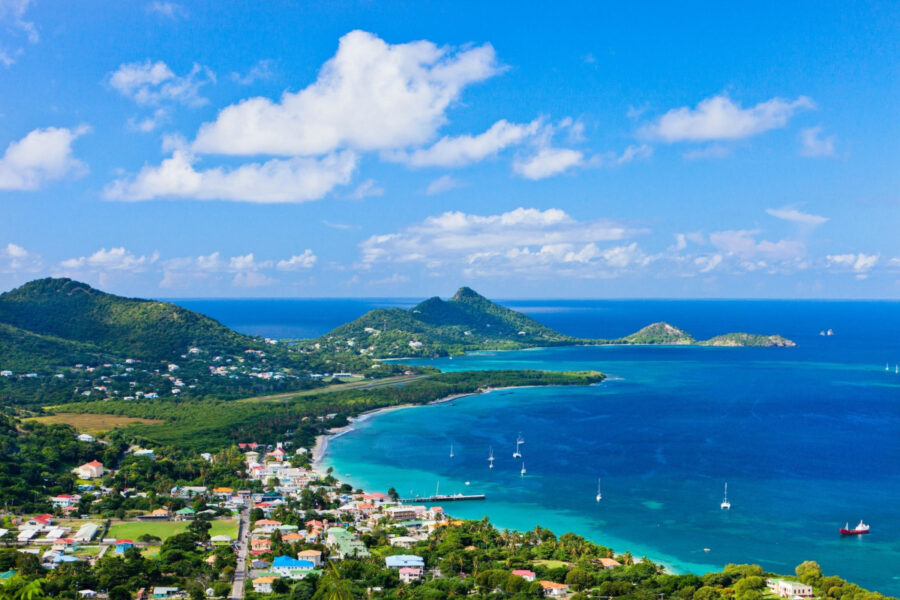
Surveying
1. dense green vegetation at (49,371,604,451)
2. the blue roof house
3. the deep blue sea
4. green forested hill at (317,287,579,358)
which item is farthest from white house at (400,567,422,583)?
green forested hill at (317,287,579,358)

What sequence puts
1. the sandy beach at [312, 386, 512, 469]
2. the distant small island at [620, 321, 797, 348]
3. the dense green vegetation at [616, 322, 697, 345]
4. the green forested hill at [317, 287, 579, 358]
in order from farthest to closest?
the dense green vegetation at [616, 322, 697, 345], the distant small island at [620, 321, 797, 348], the green forested hill at [317, 287, 579, 358], the sandy beach at [312, 386, 512, 469]

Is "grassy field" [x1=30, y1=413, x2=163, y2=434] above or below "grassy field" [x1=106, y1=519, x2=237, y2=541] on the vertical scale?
above

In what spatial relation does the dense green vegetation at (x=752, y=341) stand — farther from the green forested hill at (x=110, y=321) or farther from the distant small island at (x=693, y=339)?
the green forested hill at (x=110, y=321)

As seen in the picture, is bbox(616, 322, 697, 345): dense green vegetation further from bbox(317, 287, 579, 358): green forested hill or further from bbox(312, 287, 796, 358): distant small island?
bbox(317, 287, 579, 358): green forested hill

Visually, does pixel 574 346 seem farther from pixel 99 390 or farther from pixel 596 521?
pixel 596 521

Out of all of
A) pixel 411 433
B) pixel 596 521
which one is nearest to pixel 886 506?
pixel 596 521

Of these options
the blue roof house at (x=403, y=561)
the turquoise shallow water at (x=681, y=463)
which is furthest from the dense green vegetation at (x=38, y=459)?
the blue roof house at (x=403, y=561)

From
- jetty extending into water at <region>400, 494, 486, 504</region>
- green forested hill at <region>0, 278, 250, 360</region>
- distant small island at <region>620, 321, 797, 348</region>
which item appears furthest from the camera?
distant small island at <region>620, 321, 797, 348</region>
